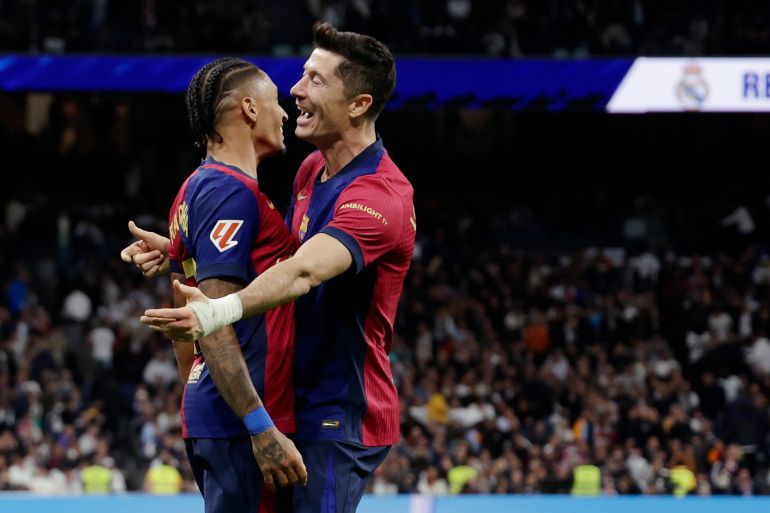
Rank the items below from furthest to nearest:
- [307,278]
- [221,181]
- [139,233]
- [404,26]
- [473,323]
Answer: [404,26]
[473,323]
[139,233]
[221,181]
[307,278]

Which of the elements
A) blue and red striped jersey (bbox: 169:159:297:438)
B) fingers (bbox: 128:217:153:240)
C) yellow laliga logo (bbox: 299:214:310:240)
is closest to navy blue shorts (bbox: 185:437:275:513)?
blue and red striped jersey (bbox: 169:159:297:438)

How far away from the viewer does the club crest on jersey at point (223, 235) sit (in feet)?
11.3

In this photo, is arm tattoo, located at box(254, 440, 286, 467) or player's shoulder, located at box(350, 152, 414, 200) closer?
arm tattoo, located at box(254, 440, 286, 467)

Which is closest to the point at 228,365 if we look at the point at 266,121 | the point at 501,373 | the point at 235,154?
the point at 235,154

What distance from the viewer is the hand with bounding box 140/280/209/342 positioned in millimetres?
3031

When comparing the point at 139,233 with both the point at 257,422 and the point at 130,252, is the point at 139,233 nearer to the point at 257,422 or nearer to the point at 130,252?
the point at 130,252

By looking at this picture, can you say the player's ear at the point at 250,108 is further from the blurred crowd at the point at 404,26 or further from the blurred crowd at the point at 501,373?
the blurred crowd at the point at 404,26

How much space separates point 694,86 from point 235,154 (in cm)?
1251

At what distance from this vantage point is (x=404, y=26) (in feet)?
Answer: 54.2

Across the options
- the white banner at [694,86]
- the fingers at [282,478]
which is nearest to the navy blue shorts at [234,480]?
the fingers at [282,478]

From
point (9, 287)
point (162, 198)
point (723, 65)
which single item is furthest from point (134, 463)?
point (723, 65)

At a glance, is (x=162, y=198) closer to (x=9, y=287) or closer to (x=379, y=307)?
(x=9, y=287)

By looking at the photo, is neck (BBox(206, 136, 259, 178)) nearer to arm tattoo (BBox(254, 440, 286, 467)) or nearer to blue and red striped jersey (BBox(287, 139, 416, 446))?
blue and red striped jersey (BBox(287, 139, 416, 446))

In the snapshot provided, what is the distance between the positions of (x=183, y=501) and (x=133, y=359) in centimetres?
784
